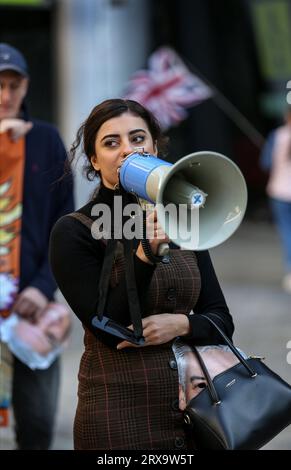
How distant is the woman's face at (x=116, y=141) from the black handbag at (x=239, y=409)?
0.57 metres

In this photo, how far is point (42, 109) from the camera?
33.0 feet

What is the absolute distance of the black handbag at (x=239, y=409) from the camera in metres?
2.42

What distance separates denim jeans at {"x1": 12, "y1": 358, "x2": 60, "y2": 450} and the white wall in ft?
14.1

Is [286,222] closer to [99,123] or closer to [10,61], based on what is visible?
[10,61]

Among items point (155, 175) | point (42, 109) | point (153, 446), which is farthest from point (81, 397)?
point (42, 109)

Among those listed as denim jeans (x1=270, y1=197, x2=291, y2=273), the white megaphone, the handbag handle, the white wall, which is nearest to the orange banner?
the handbag handle

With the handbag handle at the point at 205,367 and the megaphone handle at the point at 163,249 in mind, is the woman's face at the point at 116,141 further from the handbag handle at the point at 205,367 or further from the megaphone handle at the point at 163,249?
the handbag handle at the point at 205,367

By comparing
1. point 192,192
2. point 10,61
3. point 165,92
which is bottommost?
point 192,192

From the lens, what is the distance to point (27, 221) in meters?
3.97

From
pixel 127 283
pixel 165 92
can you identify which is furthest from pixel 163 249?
pixel 165 92

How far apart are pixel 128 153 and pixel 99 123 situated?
15 cm

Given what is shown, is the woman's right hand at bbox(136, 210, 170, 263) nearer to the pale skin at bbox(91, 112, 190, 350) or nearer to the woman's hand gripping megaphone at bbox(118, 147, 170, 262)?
the woman's hand gripping megaphone at bbox(118, 147, 170, 262)

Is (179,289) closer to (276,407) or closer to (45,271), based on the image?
(276,407)

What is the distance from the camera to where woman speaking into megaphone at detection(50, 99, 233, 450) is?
2529mm
